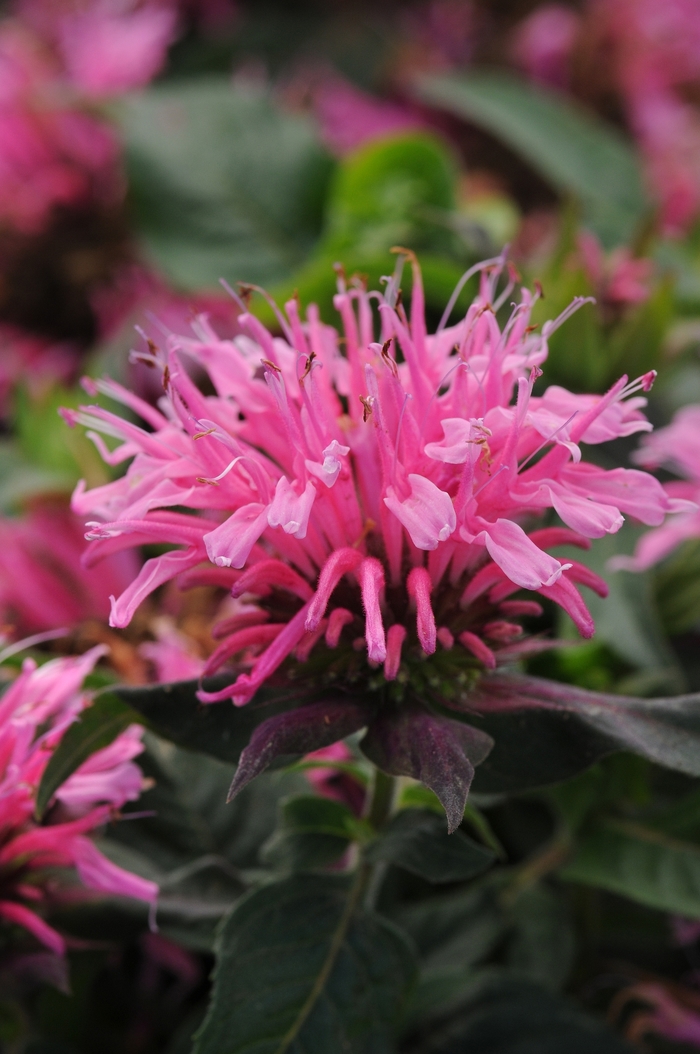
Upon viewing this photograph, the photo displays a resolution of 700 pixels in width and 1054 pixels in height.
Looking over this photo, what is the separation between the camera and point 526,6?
3.72 feet

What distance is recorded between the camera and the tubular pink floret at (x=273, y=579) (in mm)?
298

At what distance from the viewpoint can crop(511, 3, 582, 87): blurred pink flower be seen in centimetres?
102

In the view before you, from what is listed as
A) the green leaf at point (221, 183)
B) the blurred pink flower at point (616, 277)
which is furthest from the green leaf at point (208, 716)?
the green leaf at point (221, 183)

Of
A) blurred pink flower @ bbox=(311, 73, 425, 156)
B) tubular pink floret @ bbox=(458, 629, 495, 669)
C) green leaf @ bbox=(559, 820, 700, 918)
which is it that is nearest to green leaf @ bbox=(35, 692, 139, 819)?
tubular pink floret @ bbox=(458, 629, 495, 669)

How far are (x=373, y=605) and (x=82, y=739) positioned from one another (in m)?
0.11

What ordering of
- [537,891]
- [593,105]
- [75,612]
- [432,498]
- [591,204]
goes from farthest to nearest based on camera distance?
1. [593,105]
2. [591,204]
3. [75,612]
4. [537,891]
5. [432,498]

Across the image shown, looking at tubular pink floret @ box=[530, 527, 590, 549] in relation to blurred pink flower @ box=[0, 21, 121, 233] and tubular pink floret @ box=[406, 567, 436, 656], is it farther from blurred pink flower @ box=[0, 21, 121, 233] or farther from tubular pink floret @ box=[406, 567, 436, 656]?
blurred pink flower @ box=[0, 21, 121, 233]

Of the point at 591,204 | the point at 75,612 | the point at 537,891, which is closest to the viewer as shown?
the point at 537,891

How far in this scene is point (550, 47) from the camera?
102 cm

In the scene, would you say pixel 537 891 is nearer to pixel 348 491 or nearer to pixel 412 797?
pixel 412 797

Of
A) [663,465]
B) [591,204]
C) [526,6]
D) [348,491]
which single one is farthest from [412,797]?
[526,6]

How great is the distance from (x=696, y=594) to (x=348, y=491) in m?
0.25

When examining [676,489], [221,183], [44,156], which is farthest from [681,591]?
[44,156]

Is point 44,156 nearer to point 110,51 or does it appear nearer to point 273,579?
point 110,51
